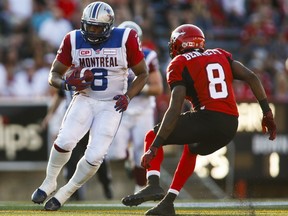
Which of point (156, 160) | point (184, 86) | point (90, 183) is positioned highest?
point (184, 86)

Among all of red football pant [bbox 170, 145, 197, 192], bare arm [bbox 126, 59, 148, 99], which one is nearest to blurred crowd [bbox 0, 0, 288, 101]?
bare arm [bbox 126, 59, 148, 99]

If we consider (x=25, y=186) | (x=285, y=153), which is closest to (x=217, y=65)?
(x=285, y=153)

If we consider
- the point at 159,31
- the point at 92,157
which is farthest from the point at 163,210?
the point at 159,31

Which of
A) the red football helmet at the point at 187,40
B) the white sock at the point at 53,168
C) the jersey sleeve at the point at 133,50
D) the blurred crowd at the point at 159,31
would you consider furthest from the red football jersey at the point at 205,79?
the blurred crowd at the point at 159,31

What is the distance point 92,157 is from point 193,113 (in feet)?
3.11

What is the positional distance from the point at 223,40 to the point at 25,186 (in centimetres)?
450

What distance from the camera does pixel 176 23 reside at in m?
15.9

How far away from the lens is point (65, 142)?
8523 millimetres

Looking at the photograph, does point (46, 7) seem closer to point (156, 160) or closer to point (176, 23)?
point (176, 23)

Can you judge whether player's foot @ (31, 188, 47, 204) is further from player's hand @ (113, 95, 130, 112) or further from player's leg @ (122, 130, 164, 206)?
player's hand @ (113, 95, 130, 112)

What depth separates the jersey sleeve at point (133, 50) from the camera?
8.82 m

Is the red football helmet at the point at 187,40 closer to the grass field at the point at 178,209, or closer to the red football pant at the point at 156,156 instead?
the red football pant at the point at 156,156

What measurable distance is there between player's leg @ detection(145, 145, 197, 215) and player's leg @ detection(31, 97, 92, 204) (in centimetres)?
93

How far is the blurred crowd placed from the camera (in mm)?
14125
